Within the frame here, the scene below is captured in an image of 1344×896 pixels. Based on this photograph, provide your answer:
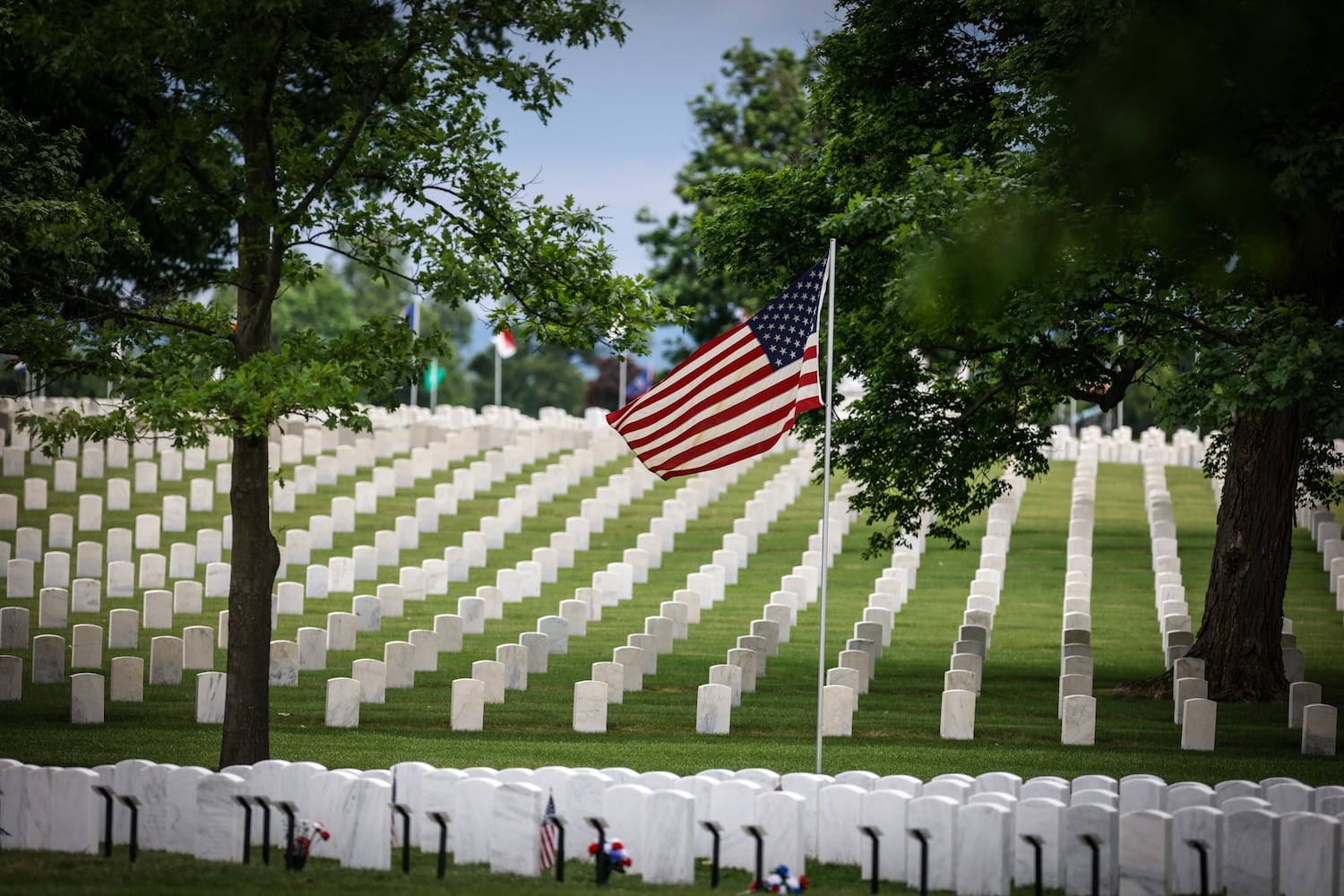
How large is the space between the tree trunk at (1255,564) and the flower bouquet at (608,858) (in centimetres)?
1049

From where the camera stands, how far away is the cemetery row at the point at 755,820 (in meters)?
8.38

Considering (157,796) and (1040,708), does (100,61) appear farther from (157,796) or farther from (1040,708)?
(1040,708)

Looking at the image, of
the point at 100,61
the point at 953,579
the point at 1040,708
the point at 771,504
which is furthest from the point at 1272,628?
the point at 771,504

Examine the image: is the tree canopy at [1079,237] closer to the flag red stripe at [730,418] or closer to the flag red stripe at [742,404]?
the flag red stripe at [742,404]

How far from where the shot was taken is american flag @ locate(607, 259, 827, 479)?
38.5 feet

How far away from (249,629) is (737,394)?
13.9 feet

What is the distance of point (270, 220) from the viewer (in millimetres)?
11391

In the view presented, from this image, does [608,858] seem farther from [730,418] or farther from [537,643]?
[537,643]

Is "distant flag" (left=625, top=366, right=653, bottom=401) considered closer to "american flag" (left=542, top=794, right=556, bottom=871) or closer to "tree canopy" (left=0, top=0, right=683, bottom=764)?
"tree canopy" (left=0, top=0, right=683, bottom=764)

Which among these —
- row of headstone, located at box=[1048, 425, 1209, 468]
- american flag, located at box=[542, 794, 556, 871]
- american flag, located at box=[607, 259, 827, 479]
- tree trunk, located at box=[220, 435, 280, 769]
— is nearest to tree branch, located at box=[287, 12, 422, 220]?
tree trunk, located at box=[220, 435, 280, 769]

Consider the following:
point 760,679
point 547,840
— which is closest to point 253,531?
point 547,840

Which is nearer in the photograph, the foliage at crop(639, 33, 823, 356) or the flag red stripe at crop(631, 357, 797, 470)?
the flag red stripe at crop(631, 357, 797, 470)

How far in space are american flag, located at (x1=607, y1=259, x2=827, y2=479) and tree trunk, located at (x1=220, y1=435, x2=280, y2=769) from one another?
2874mm

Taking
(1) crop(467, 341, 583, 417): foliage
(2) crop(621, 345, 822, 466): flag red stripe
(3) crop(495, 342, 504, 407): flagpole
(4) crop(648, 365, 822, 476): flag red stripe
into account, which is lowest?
(4) crop(648, 365, 822, 476): flag red stripe
